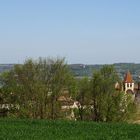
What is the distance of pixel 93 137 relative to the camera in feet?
51.9

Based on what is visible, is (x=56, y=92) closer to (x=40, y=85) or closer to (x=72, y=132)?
(x=40, y=85)

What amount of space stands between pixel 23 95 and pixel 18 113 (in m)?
1.67

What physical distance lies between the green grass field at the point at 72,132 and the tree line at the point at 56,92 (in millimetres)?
21892

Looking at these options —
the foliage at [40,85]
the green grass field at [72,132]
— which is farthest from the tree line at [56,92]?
the green grass field at [72,132]

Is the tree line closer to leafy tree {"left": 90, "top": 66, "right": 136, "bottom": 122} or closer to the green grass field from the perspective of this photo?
leafy tree {"left": 90, "top": 66, "right": 136, "bottom": 122}

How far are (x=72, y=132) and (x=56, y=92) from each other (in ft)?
84.3

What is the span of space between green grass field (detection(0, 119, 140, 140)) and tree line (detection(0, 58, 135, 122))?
71.8ft

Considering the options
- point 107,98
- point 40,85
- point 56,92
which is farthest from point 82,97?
point 40,85

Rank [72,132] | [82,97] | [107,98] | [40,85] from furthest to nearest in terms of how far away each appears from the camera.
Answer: [82,97], [107,98], [40,85], [72,132]

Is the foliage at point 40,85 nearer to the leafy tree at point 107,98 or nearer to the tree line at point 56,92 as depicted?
the tree line at point 56,92

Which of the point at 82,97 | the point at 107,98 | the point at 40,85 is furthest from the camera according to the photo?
the point at 82,97

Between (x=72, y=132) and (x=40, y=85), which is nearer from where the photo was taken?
(x=72, y=132)

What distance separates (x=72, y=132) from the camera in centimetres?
1738

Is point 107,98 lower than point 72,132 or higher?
lower
